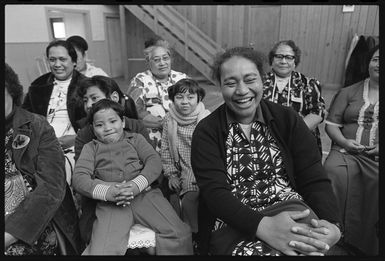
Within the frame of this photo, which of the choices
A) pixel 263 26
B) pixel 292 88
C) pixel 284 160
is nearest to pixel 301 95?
pixel 292 88

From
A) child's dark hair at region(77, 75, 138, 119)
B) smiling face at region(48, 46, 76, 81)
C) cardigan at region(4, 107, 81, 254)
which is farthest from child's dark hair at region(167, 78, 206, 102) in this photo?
smiling face at region(48, 46, 76, 81)

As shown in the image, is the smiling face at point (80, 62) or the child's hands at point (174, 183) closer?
the child's hands at point (174, 183)

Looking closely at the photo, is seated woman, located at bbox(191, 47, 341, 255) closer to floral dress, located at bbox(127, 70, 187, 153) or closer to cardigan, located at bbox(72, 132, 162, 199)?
cardigan, located at bbox(72, 132, 162, 199)

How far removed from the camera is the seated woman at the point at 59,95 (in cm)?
237

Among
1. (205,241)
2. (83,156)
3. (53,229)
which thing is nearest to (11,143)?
(83,156)

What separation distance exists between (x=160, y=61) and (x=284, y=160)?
5.14 feet

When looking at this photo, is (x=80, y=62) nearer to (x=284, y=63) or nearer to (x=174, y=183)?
(x=174, y=183)

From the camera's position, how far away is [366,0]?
1217mm

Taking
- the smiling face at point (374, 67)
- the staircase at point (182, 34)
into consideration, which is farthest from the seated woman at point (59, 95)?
the staircase at point (182, 34)

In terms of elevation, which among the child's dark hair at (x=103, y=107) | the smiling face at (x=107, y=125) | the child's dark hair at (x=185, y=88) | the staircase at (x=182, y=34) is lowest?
the smiling face at (x=107, y=125)

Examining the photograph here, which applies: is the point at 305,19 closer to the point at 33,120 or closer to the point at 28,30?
the point at 28,30

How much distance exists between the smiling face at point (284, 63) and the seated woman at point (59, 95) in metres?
1.70

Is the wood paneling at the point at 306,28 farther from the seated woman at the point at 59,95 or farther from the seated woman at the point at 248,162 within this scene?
the seated woman at the point at 248,162

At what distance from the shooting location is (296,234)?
1.19 m
